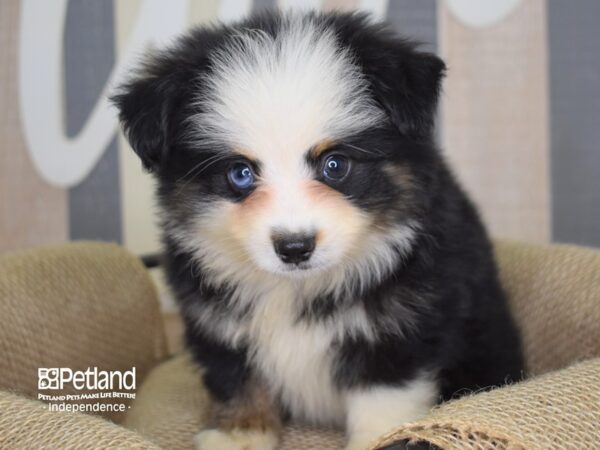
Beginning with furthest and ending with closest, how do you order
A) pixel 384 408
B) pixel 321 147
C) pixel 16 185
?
pixel 16 185 < pixel 384 408 < pixel 321 147

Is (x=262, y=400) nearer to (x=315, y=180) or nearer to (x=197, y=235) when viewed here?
(x=197, y=235)

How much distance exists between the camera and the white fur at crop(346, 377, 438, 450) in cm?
242

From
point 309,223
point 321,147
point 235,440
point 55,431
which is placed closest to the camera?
point 55,431

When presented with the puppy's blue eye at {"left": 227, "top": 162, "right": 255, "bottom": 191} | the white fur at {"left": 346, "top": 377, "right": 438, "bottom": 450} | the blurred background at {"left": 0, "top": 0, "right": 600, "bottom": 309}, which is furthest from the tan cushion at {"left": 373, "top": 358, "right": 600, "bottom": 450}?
the blurred background at {"left": 0, "top": 0, "right": 600, "bottom": 309}

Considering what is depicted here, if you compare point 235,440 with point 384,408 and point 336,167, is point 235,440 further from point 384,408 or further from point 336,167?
point 336,167

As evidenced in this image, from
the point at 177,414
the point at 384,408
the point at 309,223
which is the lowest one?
the point at 177,414

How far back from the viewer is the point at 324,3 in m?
4.34

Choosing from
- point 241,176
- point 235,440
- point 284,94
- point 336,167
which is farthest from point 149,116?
point 235,440

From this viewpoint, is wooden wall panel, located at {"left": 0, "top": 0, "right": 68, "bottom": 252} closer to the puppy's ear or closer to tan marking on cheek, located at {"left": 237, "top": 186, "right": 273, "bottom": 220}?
tan marking on cheek, located at {"left": 237, "top": 186, "right": 273, "bottom": 220}

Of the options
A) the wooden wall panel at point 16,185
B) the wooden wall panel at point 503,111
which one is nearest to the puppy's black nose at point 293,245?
the wooden wall panel at point 503,111

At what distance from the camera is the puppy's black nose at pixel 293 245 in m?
2.09

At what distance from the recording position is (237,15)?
423 centimetres

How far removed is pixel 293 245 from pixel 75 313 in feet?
4.76

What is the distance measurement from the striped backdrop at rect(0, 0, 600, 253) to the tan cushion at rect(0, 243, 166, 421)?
860mm
